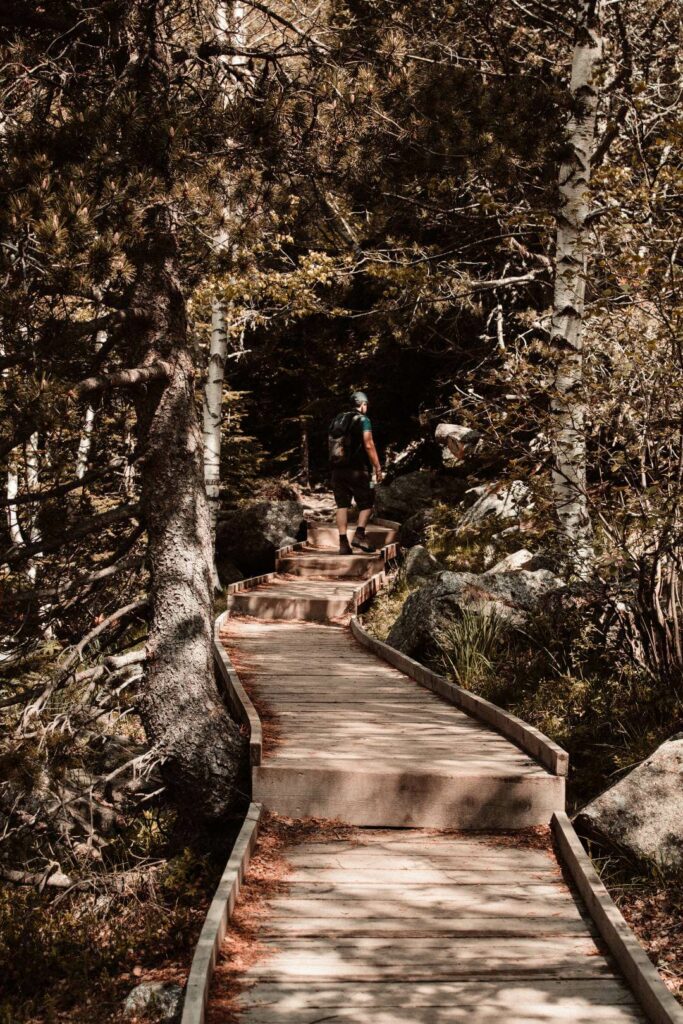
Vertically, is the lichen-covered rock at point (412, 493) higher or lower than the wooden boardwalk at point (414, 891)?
higher

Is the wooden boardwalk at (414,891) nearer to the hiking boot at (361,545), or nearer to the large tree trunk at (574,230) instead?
the large tree trunk at (574,230)

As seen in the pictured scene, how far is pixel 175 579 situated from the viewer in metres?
7.14

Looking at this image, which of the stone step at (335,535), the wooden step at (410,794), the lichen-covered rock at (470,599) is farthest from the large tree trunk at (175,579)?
the stone step at (335,535)

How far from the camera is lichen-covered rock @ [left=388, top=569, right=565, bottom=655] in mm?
9492

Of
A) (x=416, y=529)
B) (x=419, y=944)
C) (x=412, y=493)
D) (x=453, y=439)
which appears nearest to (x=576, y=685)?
(x=419, y=944)

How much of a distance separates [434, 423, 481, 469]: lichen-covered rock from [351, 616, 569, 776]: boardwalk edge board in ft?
21.3

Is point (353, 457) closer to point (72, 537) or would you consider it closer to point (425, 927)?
point (72, 537)

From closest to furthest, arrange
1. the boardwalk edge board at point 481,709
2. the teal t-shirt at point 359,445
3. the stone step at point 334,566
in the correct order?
the boardwalk edge board at point 481,709, the teal t-shirt at point 359,445, the stone step at point 334,566

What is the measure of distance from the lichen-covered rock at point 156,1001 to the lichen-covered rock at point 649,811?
280 cm

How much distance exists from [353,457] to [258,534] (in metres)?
4.13

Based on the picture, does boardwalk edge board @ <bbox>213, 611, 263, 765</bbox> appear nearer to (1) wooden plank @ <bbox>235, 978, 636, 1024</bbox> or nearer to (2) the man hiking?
(1) wooden plank @ <bbox>235, 978, 636, 1024</bbox>

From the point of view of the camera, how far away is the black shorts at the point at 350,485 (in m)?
14.4

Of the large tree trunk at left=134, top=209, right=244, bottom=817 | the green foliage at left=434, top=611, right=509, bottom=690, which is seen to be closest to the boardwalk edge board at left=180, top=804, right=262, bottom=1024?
the large tree trunk at left=134, top=209, right=244, bottom=817

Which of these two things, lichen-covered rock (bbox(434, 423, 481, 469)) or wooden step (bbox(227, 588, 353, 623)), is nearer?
wooden step (bbox(227, 588, 353, 623))
